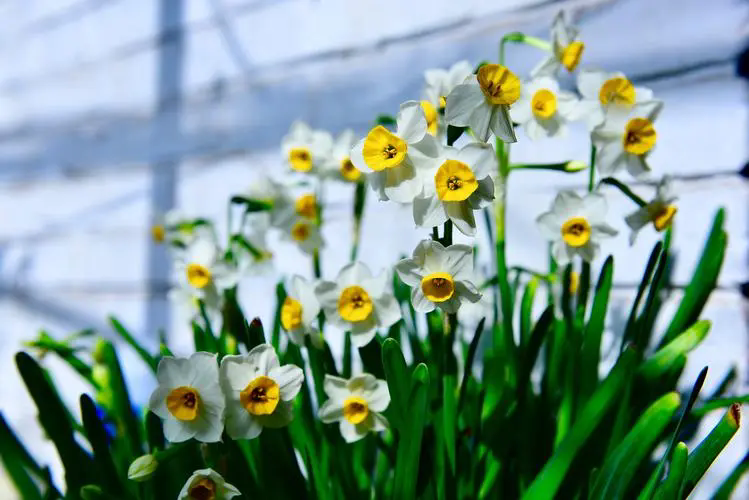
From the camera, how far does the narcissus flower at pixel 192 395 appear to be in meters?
0.49

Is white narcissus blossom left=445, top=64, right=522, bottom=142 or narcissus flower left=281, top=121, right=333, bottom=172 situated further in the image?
narcissus flower left=281, top=121, right=333, bottom=172

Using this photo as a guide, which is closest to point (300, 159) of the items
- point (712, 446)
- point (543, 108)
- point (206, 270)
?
point (206, 270)

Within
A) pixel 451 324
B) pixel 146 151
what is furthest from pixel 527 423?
pixel 146 151

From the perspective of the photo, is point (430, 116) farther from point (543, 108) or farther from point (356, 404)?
point (356, 404)

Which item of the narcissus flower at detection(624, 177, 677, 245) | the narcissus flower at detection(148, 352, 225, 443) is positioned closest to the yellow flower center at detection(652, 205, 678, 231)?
the narcissus flower at detection(624, 177, 677, 245)

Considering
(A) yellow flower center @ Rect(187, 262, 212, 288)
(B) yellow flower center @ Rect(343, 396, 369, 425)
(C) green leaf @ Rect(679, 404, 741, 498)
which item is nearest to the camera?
(C) green leaf @ Rect(679, 404, 741, 498)

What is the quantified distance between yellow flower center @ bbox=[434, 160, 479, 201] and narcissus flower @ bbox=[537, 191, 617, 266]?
0.59 feet

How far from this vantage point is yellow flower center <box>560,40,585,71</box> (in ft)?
1.99

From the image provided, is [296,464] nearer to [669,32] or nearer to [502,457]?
[502,457]

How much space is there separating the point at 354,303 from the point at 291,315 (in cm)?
6

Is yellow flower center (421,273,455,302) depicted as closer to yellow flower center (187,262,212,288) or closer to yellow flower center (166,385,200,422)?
yellow flower center (166,385,200,422)

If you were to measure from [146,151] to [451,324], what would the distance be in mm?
1043

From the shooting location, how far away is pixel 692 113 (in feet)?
2.49

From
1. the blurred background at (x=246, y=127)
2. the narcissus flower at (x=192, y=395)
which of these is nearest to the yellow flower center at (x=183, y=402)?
the narcissus flower at (x=192, y=395)
